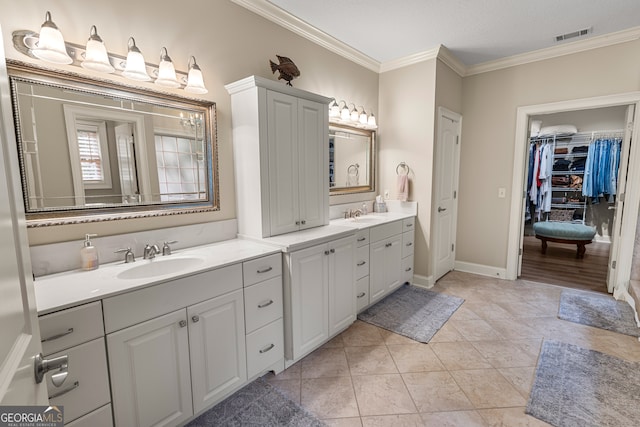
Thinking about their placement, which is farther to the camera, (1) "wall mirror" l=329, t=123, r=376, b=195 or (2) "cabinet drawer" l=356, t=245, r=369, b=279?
(1) "wall mirror" l=329, t=123, r=376, b=195

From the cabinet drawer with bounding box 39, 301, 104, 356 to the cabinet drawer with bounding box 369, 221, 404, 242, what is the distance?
2.16 m

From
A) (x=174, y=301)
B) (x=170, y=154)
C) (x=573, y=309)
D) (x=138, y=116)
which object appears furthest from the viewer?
(x=573, y=309)

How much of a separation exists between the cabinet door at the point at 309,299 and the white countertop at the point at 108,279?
0.25m

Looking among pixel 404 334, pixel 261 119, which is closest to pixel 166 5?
pixel 261 119

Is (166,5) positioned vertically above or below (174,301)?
above

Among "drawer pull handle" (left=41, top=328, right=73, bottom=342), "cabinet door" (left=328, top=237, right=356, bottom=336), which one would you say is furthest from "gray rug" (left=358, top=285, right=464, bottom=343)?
"drawer pull handle" (left=41, top=328, right=73, bottom=342)

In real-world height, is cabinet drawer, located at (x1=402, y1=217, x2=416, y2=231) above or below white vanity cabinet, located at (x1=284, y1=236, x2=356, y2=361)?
above

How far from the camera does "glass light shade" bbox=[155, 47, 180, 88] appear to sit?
6.00 feet

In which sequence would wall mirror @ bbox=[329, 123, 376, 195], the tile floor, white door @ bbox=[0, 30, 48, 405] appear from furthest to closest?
wall mirror @ bbox=[329, 123, 376, 195]
the tile floor
white door @ bbox=[0, 30, 48, 405]

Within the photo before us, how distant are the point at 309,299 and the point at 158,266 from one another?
3.34 ft

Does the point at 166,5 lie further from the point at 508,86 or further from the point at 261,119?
the point at 508,86

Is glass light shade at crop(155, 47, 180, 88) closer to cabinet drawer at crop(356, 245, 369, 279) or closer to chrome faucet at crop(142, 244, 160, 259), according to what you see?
chrome faucet at crop(142, 244, 160, 259)

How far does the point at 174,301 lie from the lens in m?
1.52

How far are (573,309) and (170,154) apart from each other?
3843 mm
